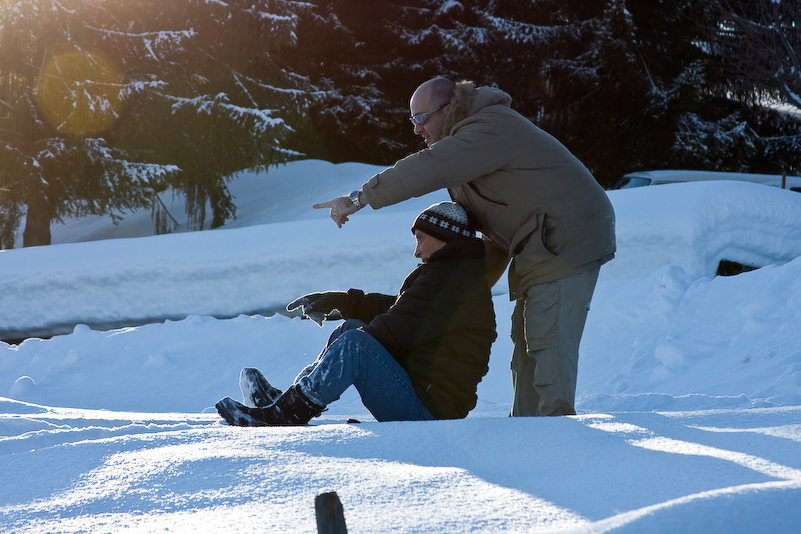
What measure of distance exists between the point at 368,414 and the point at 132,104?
10933 millimetres

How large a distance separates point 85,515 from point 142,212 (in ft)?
54.9

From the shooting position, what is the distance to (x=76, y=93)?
12945 mm

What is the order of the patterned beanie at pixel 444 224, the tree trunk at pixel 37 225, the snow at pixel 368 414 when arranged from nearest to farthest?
the snow at pixel 368 414
the patterned beanie at pixel 444 224
the tree trunk at pixel 37 225

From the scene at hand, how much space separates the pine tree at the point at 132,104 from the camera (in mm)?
12812

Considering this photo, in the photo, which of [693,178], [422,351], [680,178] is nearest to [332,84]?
[680,178]

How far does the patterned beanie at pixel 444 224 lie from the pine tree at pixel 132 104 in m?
11.5

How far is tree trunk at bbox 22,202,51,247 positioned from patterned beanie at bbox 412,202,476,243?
12.0 m

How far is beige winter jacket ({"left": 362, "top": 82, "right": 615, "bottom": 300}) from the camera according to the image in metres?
2.91

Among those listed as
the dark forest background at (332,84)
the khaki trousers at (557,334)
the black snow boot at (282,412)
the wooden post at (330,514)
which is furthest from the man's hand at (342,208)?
the dark forest background at (332,84)

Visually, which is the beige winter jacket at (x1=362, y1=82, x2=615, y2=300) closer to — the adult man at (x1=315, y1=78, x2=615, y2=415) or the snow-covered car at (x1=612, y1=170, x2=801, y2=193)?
the adult man at (x1=315, y1=78, x2=615, y2=415)

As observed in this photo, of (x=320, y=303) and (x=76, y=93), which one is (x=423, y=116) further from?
(x=76, y=93)

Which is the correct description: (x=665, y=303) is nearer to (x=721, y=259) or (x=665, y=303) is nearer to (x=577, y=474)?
(x=721, y=259)

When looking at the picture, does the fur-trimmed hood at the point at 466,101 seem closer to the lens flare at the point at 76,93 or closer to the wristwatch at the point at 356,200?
the wristwatch at the point at 356,200

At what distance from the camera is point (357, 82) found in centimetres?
1950
